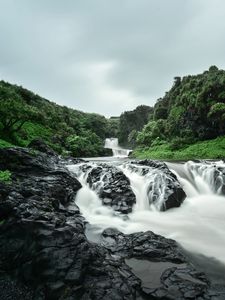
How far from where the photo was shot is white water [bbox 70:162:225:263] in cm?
904

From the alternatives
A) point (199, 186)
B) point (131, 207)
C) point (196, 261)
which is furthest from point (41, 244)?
point (199, 186)

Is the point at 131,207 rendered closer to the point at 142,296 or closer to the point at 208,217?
the point at 208,217

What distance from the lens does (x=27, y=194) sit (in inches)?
359

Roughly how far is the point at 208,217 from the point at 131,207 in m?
3.67

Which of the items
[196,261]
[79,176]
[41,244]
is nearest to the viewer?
[41,244]

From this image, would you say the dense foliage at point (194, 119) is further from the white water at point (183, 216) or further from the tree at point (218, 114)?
the white water at point (183, 216)

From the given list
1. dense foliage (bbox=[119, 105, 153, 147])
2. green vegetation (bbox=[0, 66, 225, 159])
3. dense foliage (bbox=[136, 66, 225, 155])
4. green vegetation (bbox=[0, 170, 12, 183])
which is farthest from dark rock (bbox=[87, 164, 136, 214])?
dense foliage (bbox=[119, 105, 153, 147])

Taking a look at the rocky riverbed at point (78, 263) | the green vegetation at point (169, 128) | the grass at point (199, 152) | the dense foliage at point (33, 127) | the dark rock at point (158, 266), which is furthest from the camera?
the grass at point (199, 152)

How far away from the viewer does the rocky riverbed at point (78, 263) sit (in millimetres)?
5477

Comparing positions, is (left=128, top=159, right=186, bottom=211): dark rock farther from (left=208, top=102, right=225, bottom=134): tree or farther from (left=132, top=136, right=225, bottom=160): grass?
(left=208, top=102, right=225, bottom=134): tree

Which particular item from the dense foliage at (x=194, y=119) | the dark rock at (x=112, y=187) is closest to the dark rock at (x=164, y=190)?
the dark rock at (x=112, y=187)

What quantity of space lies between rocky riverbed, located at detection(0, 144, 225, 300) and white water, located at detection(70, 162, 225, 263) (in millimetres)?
1312

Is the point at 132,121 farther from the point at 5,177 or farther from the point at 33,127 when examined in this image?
the point at 5,177

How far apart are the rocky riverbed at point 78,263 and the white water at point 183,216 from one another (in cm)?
131
